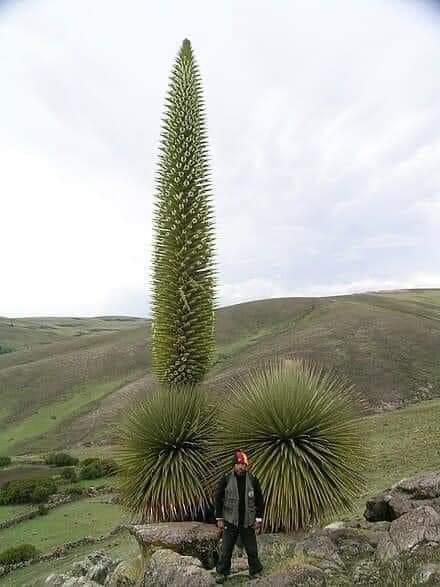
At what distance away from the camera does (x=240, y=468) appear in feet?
27.2

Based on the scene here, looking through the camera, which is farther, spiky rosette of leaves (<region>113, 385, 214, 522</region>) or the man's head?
spiky rosette of leaves (<region>113, 385, 214, 522</region>)

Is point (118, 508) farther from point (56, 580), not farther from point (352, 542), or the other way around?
point (352, 542)

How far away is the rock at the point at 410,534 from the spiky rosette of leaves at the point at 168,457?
2.85 meters

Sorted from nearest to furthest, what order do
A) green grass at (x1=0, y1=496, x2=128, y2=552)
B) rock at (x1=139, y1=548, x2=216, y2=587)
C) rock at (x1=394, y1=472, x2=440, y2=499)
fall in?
rock at (x1=139, y1=548, x2=216, y2=587)
rock at (x1=394, y1=472, x2=440, y2=499)
green grass at (x1=0, y1=496, x2=128, y2=552)

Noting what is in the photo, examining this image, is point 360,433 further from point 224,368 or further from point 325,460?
point 224,368

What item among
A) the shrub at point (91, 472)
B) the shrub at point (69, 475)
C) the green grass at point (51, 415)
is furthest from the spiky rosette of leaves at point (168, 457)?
the green grass at point (51, 415)

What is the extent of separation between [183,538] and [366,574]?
300cm

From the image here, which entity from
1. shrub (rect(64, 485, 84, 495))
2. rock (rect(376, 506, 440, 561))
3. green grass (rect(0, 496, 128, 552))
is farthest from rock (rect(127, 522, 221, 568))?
shrub (rect(64, 485, 84, 495))

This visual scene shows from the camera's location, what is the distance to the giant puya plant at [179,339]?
31.1ft

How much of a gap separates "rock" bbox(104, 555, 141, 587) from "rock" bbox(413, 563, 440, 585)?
4637mm

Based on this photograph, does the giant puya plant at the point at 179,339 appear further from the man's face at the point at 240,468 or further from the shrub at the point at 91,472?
the shrub at the point at 91,472

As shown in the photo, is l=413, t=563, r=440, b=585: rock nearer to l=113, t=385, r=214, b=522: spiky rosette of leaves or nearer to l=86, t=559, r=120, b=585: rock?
l=113, t=385, r=214, b=522: spiky rosette of leaves

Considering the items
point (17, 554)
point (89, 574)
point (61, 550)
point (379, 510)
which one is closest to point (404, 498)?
point (379, 510)

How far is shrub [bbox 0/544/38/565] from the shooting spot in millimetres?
18398
